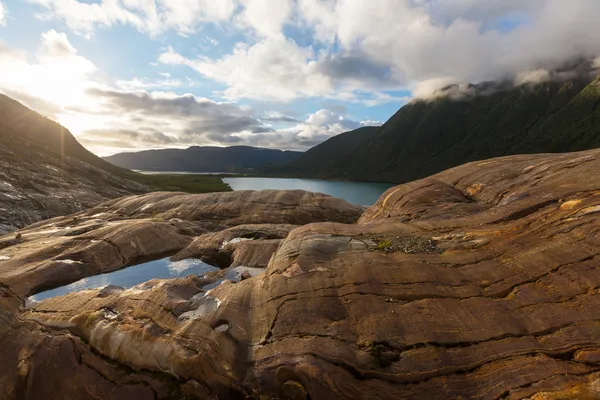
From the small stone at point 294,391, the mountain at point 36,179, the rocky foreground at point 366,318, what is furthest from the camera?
the mountain at point 36,179

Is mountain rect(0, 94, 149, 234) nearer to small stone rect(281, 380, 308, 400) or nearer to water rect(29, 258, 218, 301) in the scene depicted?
water rect(29, 258, 218, 301)

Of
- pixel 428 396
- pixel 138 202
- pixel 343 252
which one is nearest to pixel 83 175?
pixel 138 202

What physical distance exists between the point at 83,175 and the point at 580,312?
13281 centimetres

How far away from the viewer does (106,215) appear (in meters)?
39.5

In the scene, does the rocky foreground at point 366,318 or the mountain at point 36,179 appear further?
the mountain at point 36,179

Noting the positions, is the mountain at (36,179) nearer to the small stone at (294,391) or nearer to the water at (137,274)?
the water at (137,274)

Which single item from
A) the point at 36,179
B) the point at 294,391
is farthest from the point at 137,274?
the point at 36,179

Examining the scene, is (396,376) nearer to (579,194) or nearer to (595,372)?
(595,372)

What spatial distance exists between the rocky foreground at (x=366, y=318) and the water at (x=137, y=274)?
1035 millimetres

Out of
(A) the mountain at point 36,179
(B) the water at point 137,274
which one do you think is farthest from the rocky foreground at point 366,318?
(A) the mountain at point 36,179

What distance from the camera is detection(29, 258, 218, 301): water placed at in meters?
20.2

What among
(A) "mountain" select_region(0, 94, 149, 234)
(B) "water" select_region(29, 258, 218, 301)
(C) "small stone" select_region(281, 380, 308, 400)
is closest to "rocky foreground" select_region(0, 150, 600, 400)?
(C) "small stone" select_region(281, 380, 308, 400)

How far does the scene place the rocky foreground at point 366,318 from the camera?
35.7ft

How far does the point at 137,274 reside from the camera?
23.8 metres
